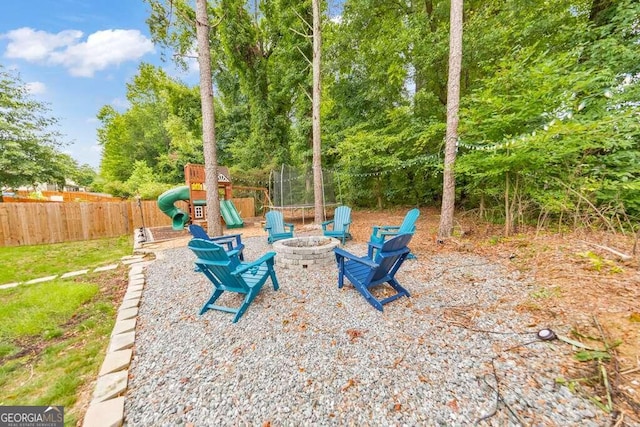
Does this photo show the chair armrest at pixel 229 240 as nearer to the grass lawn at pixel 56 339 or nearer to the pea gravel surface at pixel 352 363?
the pea gravel surface at pixel 352 363

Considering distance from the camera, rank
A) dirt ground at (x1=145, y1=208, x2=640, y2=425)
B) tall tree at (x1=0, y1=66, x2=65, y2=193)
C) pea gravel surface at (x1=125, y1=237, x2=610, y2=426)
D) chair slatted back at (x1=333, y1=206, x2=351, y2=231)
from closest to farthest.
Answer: pea gravel surface at (x1=125, y1=237, x2=610, y2=426) < dirt ground at (x1=145, y1=208, x2=640, y2=425) < chair slatted back at (x1=333, y1=206, x2=351, y2=231) < tall tree at (x1=0, y1=66, x2=65, y2=193)

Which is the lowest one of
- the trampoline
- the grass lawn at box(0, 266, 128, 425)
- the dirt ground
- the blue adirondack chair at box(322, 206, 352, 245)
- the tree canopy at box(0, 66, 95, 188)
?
the grass lawn at box(0, 266, 128, 425)

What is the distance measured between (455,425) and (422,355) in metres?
0.52

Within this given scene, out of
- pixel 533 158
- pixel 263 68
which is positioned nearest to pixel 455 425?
pixel 533 158

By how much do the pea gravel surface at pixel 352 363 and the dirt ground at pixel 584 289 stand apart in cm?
14

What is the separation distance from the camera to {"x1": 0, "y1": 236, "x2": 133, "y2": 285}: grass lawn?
4.18 metres

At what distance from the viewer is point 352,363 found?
1.72m

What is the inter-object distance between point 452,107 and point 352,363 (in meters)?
4.92

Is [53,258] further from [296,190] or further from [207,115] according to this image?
[296,190]

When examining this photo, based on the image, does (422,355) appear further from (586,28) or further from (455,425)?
(586,28)

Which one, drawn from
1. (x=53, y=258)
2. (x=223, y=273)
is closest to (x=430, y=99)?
(x=223, y=273)

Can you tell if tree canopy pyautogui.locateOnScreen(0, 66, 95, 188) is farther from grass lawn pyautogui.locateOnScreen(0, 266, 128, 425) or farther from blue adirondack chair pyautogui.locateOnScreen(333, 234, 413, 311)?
blue adirondack chair pyautogui.locateOnScreen(333, 234, 413, 311)

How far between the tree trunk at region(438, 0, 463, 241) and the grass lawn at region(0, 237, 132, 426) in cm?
542

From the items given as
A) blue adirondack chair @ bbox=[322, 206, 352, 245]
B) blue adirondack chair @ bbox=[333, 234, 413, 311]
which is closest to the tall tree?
blue adirondack chair @ bbox=[322, 206, 352, 245]
